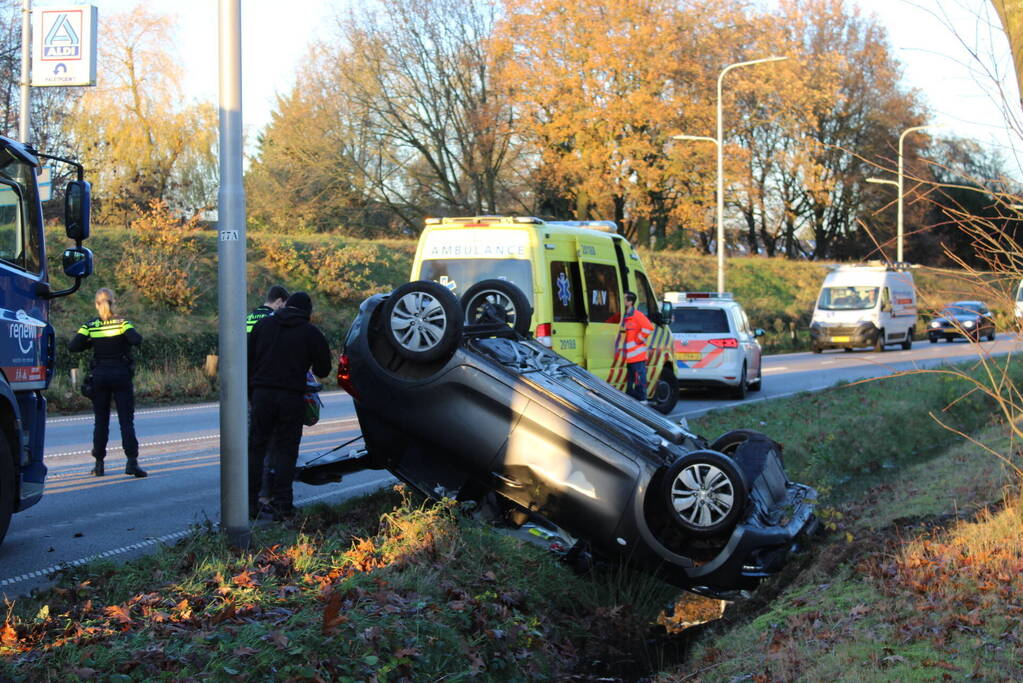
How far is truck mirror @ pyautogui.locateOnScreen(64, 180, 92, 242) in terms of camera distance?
7.46 m

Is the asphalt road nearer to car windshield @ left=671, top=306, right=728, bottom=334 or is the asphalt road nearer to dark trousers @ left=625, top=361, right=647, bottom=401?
dark trousers @ left=625, top=361, right=647, bottom=401

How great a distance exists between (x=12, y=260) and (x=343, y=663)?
12.9 ft

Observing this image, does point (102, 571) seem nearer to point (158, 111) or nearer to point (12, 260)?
point (12, 260)

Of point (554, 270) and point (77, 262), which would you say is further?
point (554, 270)

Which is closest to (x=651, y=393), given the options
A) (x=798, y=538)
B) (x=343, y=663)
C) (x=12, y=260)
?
(x=798, y=538)

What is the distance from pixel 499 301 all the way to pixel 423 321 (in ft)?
8.13

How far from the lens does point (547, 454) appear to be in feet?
22.5

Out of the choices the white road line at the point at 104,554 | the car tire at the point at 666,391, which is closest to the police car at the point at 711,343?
the car tire at the point at 666,391

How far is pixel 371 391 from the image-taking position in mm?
7305

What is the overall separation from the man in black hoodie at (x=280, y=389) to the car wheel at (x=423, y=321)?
119 cm

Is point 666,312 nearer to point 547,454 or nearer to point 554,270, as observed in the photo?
point 554,270

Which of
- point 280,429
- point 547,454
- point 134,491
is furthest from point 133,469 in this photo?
point 547,454

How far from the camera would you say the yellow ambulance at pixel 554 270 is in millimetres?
12633

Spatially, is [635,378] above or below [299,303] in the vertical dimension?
below
